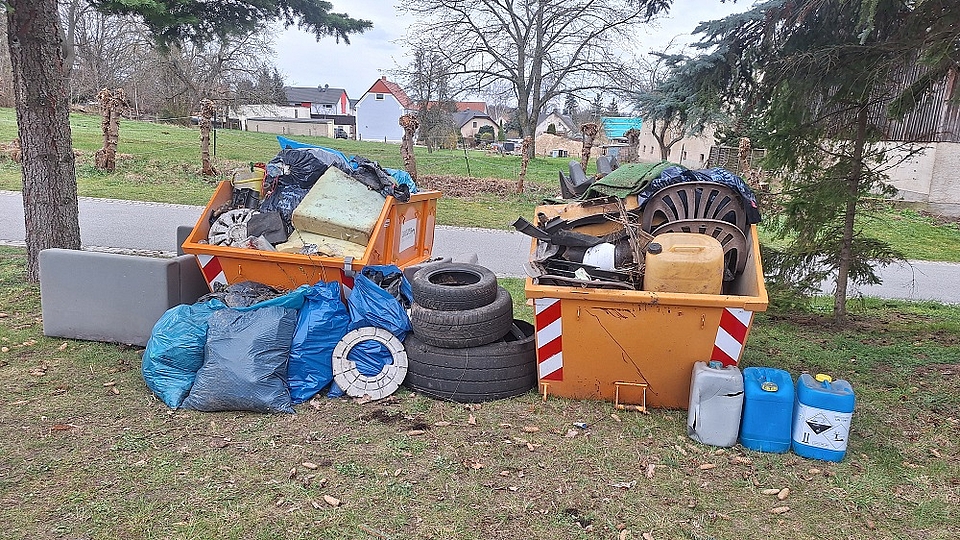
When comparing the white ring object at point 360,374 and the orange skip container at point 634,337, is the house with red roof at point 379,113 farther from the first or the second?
the orange skip container at point 634,337

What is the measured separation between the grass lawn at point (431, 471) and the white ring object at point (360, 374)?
10 centimetres

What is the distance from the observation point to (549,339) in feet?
13.3

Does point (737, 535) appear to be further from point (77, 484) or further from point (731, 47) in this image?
point (731, 47)

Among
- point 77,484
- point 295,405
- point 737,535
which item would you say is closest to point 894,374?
point 737,535

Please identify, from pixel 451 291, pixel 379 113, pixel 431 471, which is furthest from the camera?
pixel 379 113

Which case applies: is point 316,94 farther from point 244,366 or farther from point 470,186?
point 244,366

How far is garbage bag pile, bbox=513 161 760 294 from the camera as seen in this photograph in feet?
13.2

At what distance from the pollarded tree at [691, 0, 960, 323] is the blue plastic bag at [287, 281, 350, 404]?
413 cm

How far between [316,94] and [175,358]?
91785 millimetres

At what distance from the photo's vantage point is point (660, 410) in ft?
13.6

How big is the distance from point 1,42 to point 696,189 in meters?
34.0

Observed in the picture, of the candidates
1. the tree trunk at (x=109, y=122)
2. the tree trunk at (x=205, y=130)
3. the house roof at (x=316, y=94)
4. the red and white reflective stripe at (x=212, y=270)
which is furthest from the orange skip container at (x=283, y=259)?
the house roof at (x=316, y=94)

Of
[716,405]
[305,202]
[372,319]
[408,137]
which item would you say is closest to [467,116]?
[408,137]

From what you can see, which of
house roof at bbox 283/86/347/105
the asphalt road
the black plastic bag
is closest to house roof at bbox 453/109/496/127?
house roof at bbox 283/86/347/105
